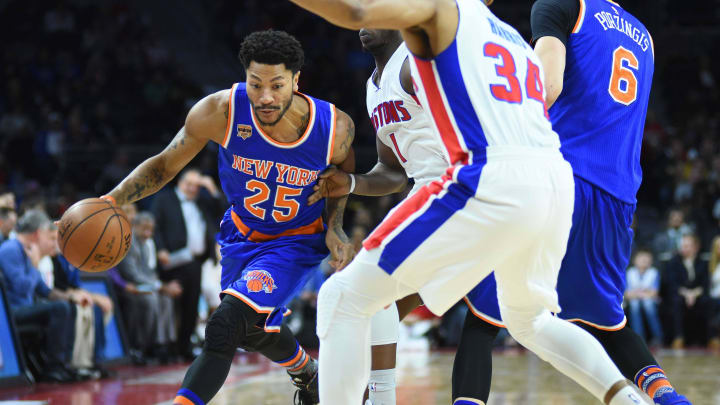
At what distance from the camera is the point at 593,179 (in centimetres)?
346

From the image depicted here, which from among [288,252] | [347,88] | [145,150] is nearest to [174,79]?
[145,150]

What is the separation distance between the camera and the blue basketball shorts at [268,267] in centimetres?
405

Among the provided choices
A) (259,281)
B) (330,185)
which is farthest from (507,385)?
(259,281)

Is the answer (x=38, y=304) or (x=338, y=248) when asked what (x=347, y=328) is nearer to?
(x=338, y=248)

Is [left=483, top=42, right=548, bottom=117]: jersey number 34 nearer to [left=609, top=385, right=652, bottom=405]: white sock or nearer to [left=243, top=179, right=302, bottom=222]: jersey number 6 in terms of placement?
[left=609, top=385, right=652, bottom=405]: white sock

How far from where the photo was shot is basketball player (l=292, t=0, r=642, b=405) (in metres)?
2.81

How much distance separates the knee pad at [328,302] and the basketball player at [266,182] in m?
0.90

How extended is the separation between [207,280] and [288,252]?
6377 millimetres

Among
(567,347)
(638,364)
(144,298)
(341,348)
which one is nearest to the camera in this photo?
(341,348)

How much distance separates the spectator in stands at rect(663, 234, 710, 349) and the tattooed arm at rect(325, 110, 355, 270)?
27.9 feet

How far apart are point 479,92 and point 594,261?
3.23 feet

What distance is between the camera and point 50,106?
599 inches

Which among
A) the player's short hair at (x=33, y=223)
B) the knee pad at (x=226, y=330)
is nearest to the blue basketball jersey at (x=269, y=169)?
the knee pad at (x=226, y=330)

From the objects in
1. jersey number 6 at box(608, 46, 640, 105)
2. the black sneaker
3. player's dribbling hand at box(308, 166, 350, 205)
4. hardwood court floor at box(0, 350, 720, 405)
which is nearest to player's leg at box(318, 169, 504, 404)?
jersey number 6 at box(608, 46, 640, 105)
